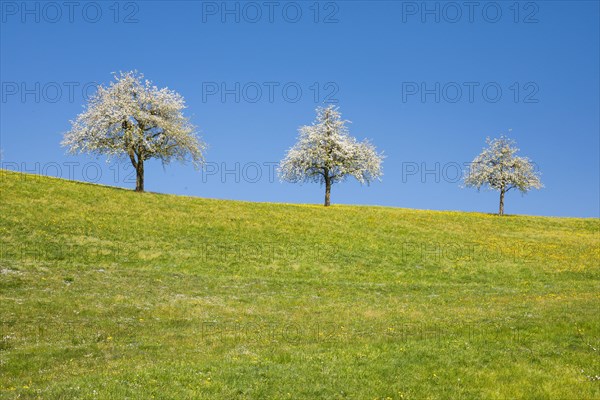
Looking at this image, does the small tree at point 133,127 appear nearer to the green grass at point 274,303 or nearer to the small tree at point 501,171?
the green grass at point 274,303

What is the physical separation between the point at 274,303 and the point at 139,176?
45247 millimetres

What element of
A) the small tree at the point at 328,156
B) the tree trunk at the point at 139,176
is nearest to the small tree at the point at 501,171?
the small tree at the point at 328,156

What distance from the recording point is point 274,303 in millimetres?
32281

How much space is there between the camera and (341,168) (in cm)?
8431

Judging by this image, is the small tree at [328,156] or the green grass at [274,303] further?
the small tree at [328,156]

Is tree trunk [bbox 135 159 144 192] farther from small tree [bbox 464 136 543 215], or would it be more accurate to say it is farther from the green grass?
small tree [bbox 464 136 543 215]

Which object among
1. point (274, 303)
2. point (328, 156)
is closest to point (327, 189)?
point (328, 156)

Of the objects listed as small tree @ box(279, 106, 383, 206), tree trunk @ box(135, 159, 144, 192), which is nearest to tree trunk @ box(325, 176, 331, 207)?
small tree @ box(279, 106, 383, 206)

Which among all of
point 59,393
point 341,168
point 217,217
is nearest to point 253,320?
point 59,393

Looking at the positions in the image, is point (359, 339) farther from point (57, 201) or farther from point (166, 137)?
point (166, 137)

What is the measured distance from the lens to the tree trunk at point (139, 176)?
232ft

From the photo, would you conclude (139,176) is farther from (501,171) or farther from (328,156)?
(501,171)

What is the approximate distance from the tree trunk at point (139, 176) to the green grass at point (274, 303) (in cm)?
505

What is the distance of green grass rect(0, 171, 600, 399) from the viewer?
1670cm
